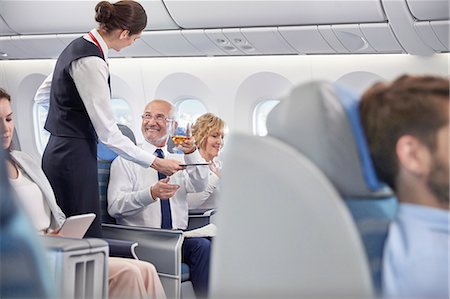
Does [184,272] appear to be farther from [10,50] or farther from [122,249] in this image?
[10,50]

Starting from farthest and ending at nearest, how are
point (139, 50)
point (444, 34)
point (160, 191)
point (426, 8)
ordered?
1. point (139, 50)
2. point (426, 8)
3. point (160, 191)
4. point (444, 34)

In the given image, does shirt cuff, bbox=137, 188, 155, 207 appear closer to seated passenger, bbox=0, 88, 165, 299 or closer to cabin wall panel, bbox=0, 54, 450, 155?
seated passenger, bbox=0, 88, 165, 299

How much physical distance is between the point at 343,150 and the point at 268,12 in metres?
3.84

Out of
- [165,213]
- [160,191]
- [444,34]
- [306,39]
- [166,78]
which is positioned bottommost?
[165,213]

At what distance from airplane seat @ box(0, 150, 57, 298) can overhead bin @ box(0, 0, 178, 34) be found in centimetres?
422

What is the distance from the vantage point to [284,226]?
1.18 m

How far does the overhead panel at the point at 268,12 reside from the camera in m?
4.57

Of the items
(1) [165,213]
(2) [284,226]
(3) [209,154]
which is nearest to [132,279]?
(1) [165,213]

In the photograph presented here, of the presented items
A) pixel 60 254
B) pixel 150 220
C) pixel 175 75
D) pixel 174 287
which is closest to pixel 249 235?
pixel 60 254

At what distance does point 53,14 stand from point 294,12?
1.84 meters

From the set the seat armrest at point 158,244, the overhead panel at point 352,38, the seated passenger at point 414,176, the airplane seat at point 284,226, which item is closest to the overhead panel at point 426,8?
the overhead panel at point 352,38

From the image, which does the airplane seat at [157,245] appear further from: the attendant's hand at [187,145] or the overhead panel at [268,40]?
the overhead panel at [268,40]

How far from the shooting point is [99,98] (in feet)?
8.88

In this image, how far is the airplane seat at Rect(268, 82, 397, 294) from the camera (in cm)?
121
